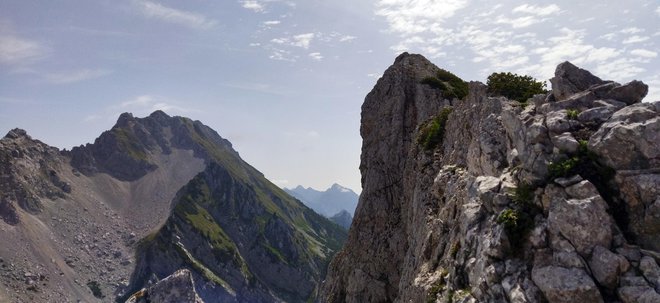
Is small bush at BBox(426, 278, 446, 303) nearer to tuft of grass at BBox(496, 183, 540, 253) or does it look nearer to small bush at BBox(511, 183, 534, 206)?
tuft of grass at BBox(496, 183, 540, 253)

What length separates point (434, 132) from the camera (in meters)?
46.1

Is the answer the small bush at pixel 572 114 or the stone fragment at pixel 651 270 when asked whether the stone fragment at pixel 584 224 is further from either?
the small bush at pixel 572 114

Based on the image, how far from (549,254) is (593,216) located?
7.19 ft

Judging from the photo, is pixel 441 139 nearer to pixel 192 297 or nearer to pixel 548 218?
pixel 548 218

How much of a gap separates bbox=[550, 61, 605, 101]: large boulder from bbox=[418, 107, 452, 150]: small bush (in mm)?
20931

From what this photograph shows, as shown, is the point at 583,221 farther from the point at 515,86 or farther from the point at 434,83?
the point at 434,83

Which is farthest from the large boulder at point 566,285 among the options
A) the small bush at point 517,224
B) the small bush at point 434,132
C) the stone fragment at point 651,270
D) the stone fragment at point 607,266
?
the small bush at point 434,132

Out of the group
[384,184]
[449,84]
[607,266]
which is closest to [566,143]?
[607,266]

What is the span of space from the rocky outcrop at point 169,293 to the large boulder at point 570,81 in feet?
179

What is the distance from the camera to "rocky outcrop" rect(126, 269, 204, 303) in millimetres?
62125

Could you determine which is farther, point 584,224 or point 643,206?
point 584,224

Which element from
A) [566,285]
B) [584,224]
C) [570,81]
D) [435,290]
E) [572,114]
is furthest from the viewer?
[435,290]

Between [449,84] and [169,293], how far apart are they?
158 ft

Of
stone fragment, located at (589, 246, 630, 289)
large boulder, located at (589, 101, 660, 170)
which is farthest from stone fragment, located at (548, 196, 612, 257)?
large boulder, located at (589, 101, 660, 170)
